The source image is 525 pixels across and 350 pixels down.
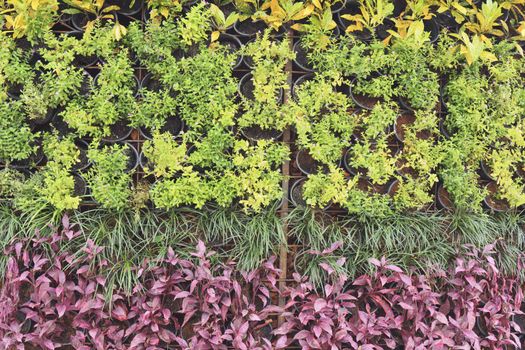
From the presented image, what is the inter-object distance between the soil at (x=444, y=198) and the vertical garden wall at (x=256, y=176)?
0.04 feet

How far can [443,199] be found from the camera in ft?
9.55

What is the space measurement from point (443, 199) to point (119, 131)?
2019 millimetres

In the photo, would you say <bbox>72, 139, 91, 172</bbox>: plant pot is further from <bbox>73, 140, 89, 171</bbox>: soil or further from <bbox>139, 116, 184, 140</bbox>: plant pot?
<bbox>139, 116, 184, 140</bbox>: plant pot

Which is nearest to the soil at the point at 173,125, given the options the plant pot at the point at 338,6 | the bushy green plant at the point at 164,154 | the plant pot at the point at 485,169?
the bushy green plant at the point at 164,154

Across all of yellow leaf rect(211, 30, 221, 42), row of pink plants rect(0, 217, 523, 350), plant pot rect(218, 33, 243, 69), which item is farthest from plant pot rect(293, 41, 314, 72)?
row of pink plants rect(0, 217, 523, 350)

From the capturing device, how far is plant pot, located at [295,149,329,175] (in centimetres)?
282

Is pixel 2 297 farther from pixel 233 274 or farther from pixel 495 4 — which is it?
pixel 495 4

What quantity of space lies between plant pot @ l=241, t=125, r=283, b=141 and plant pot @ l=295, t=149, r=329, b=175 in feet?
0.58

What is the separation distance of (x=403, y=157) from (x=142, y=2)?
1832 millimetres

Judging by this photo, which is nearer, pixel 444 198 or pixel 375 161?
pixel 375 161

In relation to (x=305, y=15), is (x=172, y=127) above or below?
below

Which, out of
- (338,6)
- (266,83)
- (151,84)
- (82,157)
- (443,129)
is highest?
(338,6)

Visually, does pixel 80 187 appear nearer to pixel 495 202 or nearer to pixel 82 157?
pixel 82 157

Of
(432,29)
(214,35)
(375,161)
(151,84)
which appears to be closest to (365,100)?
(375,161)
